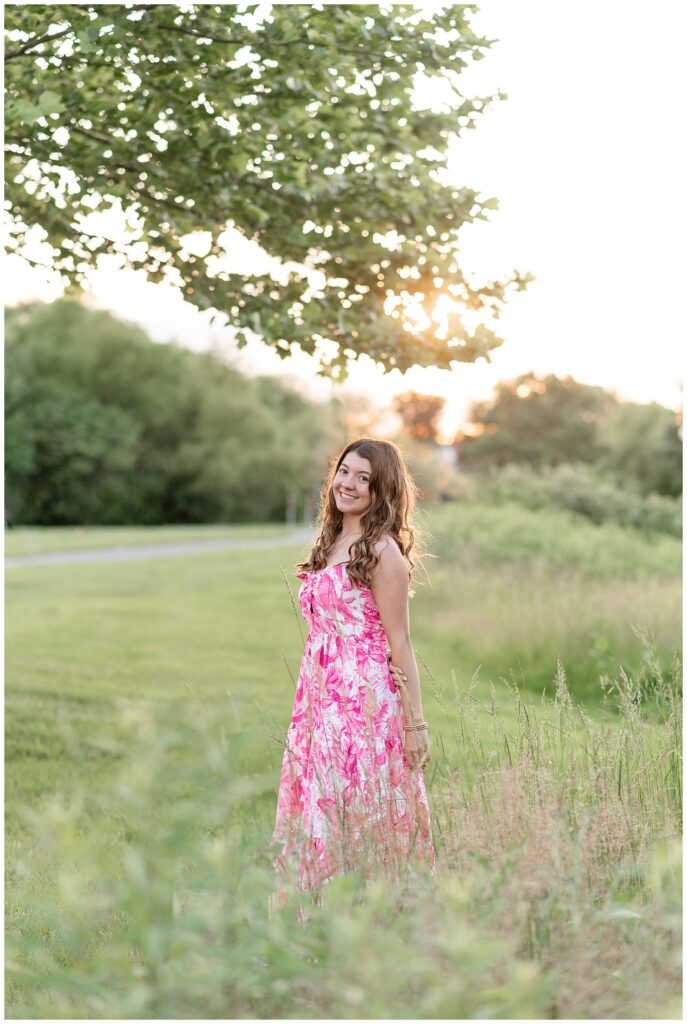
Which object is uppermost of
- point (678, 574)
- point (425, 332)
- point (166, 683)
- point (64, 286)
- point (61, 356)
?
point (61, 356)

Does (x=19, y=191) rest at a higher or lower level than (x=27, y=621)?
higher

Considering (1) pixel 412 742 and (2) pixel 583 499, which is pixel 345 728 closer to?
(1) pixel 412 742

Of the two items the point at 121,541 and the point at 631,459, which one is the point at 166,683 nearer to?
the point at 121,541

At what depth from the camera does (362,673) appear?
12.3 ft

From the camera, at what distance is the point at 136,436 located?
139 feet

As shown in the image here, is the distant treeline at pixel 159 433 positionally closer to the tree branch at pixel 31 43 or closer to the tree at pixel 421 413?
the tree at pixel 421 413

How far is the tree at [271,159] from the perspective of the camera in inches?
198

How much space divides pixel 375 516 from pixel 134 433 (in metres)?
39.3

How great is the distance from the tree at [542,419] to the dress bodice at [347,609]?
56055 millimetres

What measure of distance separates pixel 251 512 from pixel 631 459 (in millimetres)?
17347

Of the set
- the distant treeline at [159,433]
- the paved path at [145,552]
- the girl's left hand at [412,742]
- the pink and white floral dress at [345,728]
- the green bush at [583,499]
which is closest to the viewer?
the pink and white floral dress at [345,728]

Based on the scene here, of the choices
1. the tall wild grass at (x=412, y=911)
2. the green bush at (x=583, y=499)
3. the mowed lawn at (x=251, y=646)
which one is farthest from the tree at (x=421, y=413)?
the tall wild grass at (x=412, y=911)

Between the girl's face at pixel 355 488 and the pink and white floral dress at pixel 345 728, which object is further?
the girl's face at pixel 355 488

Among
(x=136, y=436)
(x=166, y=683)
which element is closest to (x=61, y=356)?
(x=136, y=436)
